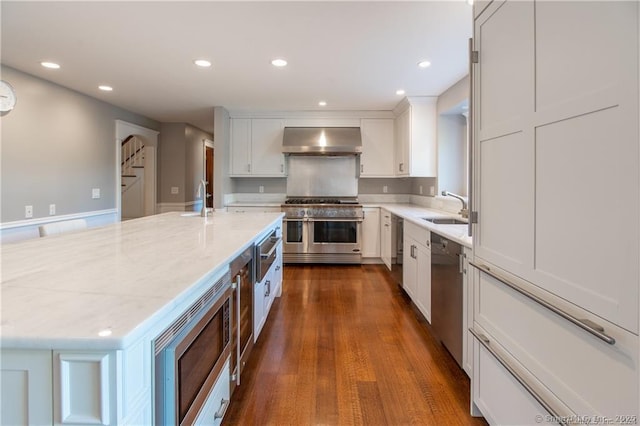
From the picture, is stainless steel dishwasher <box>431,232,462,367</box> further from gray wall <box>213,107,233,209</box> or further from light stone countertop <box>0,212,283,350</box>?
gray wall <box>213,107,233,209</box>

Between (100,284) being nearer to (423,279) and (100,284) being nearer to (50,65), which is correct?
(423,279)

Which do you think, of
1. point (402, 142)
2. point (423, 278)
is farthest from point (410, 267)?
point (402, 142)

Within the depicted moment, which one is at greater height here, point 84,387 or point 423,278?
point 84,387

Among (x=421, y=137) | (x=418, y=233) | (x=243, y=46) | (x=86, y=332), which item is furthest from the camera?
(x=421, y=137)

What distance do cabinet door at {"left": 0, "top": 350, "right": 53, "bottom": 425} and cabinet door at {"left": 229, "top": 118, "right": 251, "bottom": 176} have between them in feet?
15.3

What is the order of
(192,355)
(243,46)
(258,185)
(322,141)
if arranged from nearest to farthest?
(192,355), (243,46), (322,141), (258,185)

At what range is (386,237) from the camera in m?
4.66

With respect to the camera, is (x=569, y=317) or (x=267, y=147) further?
(x=267, y=147)

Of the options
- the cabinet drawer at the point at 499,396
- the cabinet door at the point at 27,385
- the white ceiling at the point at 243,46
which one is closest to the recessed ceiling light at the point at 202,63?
the white ceiling at the point at 243,46

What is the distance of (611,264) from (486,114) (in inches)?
34.9

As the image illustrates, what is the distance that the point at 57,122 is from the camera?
3.88 meters

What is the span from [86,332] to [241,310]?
1.13 metres

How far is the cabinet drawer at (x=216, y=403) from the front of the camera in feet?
3.88

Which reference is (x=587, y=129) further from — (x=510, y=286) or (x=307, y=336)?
(x=307, y=336)
